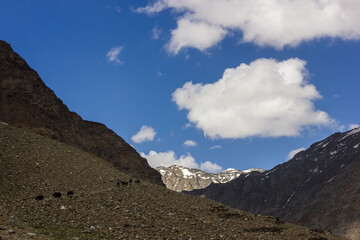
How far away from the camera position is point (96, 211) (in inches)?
1070

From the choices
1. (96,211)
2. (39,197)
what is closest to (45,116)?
(39,197)

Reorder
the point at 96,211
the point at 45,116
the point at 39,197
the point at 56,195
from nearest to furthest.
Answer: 1. the point at 96,211
2. the point at 39,197
3. the point at 56,195
4. the point at 45,116

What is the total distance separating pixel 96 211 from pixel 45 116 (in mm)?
53484

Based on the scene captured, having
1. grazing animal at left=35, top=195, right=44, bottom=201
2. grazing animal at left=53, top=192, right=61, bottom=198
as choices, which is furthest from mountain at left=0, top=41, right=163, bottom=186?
grazing animal at left=35, top=195, right=44, bottom=201

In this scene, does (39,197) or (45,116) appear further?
(45,116)

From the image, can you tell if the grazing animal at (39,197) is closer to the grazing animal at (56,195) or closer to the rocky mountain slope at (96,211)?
the rocky mountain slope at (96,211)

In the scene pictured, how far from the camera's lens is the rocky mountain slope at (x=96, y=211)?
73.8 feet

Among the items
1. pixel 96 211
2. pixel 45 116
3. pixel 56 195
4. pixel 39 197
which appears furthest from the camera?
pixel 45 116

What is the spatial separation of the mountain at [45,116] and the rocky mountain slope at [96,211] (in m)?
29.3

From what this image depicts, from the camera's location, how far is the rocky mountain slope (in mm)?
22500

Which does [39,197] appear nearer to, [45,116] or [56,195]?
[56,195]

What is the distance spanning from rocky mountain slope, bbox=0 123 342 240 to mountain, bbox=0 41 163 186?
29.3 meters

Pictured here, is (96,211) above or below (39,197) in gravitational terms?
below

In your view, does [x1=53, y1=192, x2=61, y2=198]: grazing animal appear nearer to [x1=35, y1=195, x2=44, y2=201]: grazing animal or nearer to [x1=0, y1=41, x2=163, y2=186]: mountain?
[x1=35, y1=195, x2=44, y2=201]: grazing animal
